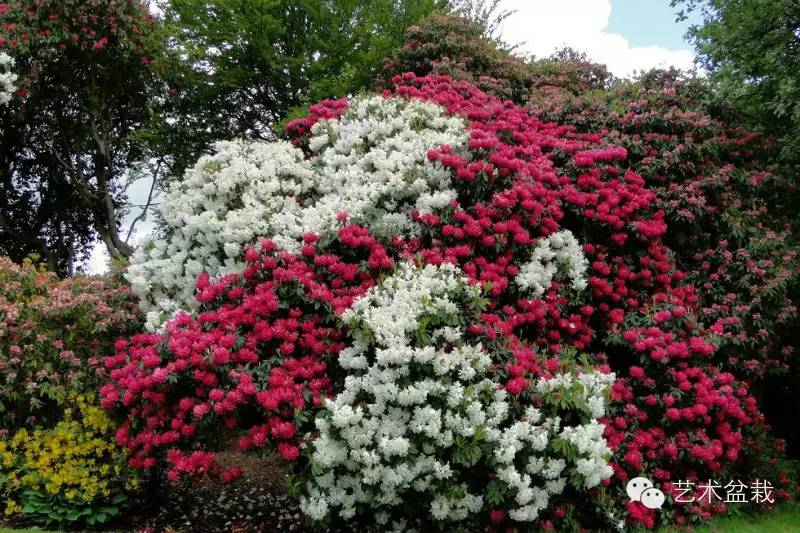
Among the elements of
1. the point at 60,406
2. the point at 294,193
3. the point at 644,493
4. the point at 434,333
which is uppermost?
the point at 294,193

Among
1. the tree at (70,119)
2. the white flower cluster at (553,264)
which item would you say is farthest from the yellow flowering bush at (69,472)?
the tree at (70,119)

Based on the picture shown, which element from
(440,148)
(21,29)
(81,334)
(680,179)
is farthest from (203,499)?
(21,29)

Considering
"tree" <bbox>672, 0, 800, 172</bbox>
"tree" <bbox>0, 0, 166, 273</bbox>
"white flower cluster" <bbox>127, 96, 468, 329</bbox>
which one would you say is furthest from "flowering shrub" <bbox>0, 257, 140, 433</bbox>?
"tree" <bbox>0, 0, 166, 273</bbox>

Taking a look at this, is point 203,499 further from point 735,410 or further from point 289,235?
point 735,410

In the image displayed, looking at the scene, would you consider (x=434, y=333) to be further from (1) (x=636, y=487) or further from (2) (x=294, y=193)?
(2) (x=294, y=193)

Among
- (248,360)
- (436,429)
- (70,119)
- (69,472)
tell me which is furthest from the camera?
(70,119)

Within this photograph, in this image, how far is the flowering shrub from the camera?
240 inches

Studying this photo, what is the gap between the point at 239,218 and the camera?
5914mm

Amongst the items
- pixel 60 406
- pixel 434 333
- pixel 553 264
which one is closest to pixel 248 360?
pixel 434 333

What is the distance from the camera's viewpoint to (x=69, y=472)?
5672mm

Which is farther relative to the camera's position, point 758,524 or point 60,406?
point 60,406

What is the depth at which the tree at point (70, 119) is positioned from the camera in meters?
12.7

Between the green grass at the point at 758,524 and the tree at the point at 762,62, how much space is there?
12.1 feet

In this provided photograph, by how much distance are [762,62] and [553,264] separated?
3536mm
